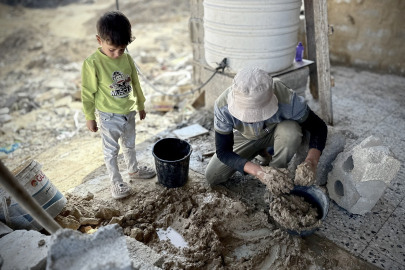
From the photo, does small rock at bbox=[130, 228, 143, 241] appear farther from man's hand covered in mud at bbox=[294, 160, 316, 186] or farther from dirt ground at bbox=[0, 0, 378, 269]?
man's hand covered in mud at bbox=[294, 160, 316, 186]

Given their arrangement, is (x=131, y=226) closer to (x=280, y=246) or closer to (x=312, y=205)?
(x=280, y=246)

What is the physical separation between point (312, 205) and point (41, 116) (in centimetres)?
511

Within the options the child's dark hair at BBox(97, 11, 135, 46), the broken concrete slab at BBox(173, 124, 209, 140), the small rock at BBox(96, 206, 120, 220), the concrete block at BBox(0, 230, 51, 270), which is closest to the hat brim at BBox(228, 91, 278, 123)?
the child's dark hair at BBox(97, 11, 135, 46)

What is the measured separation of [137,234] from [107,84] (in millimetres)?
1253

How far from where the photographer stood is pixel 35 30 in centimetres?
1070

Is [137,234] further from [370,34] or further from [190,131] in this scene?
[370,34]

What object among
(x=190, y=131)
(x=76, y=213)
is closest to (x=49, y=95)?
(x=190, y=131)

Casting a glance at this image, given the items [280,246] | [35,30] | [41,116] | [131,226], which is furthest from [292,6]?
[35,30]

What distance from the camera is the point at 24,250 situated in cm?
181

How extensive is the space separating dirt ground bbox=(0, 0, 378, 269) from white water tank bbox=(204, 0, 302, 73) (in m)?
1.08

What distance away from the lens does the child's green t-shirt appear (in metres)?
2.42

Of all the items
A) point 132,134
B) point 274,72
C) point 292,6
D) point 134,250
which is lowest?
point 134,250

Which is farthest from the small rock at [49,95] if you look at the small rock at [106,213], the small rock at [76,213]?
the small rock at [106,213]

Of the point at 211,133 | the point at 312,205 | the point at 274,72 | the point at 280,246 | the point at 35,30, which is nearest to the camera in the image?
the point at 280,246
